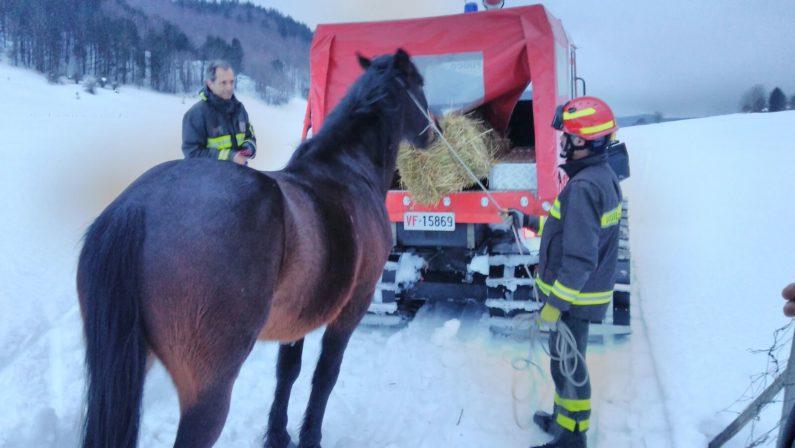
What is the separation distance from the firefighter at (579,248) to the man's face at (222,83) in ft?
8.21

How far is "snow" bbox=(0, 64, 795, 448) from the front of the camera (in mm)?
2762

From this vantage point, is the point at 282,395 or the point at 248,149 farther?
the point at 248,149

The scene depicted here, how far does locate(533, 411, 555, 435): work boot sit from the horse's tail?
2.12 m

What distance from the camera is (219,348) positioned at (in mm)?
1675

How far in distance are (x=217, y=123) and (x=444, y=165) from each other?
6.04 ft

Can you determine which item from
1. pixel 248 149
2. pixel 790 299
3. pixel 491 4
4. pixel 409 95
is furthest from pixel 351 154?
pixel 491 4

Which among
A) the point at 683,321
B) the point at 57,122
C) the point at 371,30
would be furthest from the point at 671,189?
the point at 57,122

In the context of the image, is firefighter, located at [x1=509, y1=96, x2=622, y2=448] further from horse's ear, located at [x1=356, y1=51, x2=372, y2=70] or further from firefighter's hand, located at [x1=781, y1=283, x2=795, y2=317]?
horse's ear, located at [x1=356, y1=51, x2=372, y2=70]

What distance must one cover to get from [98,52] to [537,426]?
7417mm

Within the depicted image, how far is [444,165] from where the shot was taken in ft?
12.9

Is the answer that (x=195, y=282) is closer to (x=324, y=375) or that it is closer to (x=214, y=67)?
(x=324, y=375)

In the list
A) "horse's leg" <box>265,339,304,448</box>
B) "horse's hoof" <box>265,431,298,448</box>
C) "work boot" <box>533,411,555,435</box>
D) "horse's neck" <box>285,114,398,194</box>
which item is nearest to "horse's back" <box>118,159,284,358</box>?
"horse's neck" <box>285,114,398,194</box>

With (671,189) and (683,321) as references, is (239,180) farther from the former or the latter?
(671,189)

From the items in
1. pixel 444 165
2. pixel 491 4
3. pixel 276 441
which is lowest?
pixel 276 441
